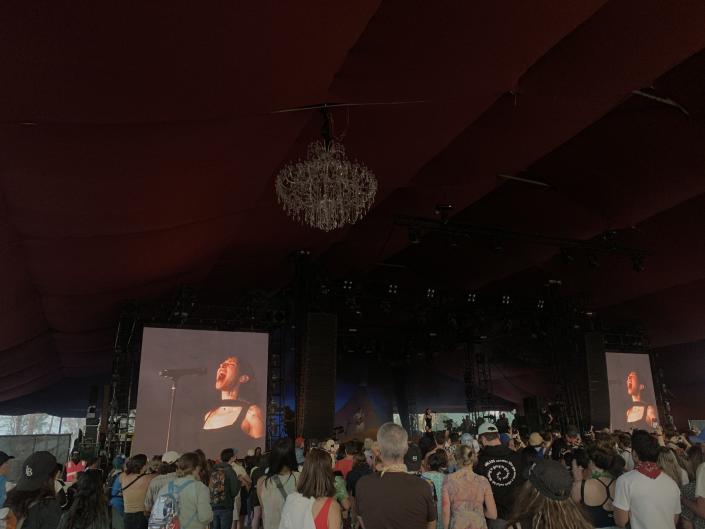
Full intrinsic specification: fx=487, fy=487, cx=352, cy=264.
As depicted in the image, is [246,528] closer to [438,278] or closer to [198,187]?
[198,187]

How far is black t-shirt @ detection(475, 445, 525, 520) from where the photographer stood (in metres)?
3.32

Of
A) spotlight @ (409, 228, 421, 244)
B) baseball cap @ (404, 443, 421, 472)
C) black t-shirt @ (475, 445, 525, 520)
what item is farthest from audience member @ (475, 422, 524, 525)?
spotlight @ (409, 228, 421, 244)

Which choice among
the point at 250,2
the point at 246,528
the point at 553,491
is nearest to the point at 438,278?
the point at 246,528

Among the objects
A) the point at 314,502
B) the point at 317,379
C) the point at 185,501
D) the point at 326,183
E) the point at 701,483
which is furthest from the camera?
the point at 317,379

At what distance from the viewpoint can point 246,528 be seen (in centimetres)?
607

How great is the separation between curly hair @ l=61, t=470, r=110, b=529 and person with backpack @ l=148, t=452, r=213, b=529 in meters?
0.79

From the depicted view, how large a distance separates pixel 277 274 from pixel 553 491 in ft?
34.4

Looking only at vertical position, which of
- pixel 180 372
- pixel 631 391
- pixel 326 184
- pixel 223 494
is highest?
pixel 326 184

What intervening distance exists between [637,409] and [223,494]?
12.9 m

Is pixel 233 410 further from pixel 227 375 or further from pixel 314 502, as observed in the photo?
pixel 314 502

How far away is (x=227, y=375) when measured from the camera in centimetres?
970

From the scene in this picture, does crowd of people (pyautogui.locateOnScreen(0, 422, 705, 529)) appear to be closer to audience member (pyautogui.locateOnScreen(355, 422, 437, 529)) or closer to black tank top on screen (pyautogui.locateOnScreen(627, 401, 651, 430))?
audience member (pyautogui.locateOnScreen(355, 422, 437, 529))

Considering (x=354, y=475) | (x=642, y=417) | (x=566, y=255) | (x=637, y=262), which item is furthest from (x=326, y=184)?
(x=642, y=417)

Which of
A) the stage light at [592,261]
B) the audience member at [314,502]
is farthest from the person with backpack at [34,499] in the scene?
the stage light at [592,261]
